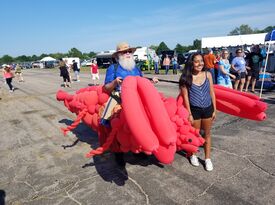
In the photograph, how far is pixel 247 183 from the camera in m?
3.87

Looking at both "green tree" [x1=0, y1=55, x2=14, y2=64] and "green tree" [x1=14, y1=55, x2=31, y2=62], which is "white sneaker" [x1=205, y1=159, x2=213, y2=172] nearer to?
"green tree" [x1=0, y1=55, x2=14, y2=64]

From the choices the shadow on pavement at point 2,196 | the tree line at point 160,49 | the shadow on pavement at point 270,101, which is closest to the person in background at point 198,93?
the shadow on pavement at point 2,196

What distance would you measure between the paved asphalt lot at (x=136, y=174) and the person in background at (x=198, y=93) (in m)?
0.56

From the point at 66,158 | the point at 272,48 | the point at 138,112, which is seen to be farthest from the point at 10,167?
the point at 272,48

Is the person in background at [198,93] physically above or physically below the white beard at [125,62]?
below

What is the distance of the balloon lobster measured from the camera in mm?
3125

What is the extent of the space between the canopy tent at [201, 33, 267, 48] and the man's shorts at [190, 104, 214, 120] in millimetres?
23096

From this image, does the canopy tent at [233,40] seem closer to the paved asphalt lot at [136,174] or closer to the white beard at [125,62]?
the paved asphalt lot at [136,174]

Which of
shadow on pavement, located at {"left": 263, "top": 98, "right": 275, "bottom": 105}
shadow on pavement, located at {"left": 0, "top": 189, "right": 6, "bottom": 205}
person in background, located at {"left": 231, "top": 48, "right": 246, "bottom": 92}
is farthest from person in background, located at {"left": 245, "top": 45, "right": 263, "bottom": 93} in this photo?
shadow on pavement, located at {"left": 0, "top": 189, "right": 6, "bottom": 205}

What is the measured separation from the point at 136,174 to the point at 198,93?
157cm

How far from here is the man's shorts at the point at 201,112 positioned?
13.7ft

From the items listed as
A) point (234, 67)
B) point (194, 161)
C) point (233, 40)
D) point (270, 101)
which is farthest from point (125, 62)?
point (233, 40)

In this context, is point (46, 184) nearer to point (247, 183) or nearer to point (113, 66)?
point (113, 66)

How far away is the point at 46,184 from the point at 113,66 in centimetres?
209
